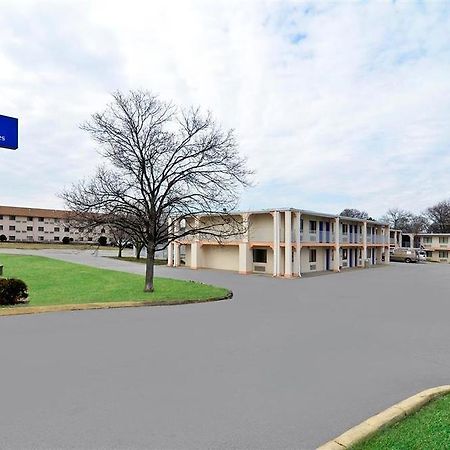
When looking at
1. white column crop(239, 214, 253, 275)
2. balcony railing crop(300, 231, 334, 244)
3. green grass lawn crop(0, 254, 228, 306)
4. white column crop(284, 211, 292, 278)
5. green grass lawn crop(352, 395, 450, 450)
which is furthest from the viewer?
balcony railing crop(300, 231, 334, 244)

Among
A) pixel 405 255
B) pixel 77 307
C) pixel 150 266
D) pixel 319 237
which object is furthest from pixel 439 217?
pixel 77 307

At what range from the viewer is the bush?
1144cm

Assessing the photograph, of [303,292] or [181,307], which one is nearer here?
[181,307]

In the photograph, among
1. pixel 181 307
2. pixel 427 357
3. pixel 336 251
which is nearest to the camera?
pixel 427 357

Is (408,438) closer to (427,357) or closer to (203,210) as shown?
(427,357)

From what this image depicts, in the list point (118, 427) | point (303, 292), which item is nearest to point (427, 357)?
point (118, 427)

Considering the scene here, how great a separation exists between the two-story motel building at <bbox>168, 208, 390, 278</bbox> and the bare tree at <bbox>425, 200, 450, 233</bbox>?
2025 inches

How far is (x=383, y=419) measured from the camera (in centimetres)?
423

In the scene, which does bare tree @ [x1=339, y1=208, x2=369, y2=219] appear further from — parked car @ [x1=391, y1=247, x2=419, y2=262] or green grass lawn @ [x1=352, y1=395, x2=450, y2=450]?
green grass lawn @ [x1=352, y1=395, x2=450, y2=450]

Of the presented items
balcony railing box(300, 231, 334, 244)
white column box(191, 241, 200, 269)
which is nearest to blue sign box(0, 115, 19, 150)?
balcony railing box(300, 231, 334, 244)

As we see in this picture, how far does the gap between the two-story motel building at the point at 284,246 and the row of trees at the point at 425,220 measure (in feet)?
166

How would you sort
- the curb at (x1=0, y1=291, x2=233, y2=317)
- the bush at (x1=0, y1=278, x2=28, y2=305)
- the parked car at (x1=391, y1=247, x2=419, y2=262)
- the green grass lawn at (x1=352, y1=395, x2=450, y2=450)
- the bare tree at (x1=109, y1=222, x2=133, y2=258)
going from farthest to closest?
the parked car at (x1=391, y1=247, x2=419, y2=262) < the bare tree at (x1=109, y1=222, x2=133, y2=258) < the bush at (x1=0, y1=278, x2=28, y2=305) < the curb at (x1=0, y1=291, x2=233, y2=317) < the green grass lawn at (x1=352, y1=395, x2=450, y2=450)

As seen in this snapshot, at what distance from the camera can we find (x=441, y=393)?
16.6 feet

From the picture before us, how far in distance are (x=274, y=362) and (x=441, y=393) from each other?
2647 mm
